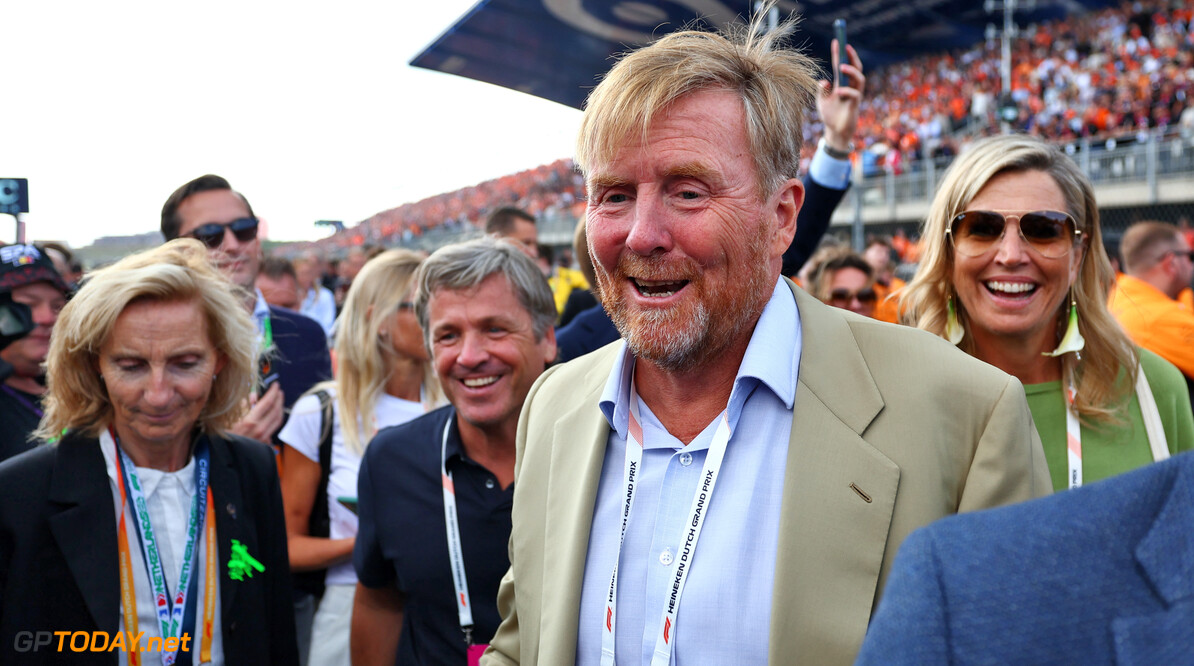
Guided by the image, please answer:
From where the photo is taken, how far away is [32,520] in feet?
8.01

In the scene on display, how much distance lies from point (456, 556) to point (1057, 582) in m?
2.03

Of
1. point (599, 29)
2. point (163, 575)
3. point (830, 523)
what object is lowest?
point (163, 575)

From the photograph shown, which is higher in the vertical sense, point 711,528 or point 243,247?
point 243,247

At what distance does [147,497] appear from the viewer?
106 inches

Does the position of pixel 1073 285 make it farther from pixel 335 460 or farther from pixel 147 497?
pixel 147 497

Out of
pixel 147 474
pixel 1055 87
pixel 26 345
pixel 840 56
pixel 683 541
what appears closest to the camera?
pixel 683 541

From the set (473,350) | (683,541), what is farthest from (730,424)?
(473,350)

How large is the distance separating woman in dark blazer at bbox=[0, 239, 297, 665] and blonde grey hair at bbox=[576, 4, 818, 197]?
5.46ft

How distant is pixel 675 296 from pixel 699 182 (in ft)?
0.73

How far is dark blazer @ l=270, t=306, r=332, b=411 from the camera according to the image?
14.1ft

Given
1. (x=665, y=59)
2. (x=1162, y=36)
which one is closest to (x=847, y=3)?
(x=1162, y=36)

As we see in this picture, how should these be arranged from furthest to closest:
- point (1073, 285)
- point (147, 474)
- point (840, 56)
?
point (840, 56) < point (147, 474) < point (1073, 285)

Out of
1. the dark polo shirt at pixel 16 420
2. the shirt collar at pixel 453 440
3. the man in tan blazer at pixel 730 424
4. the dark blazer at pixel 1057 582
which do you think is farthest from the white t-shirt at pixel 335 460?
the dark blazer at pixel 1057 582

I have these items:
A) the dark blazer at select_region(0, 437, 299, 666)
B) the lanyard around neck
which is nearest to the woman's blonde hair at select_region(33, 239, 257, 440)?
the dark blazer at select_region(0, 437, 299, 666)
